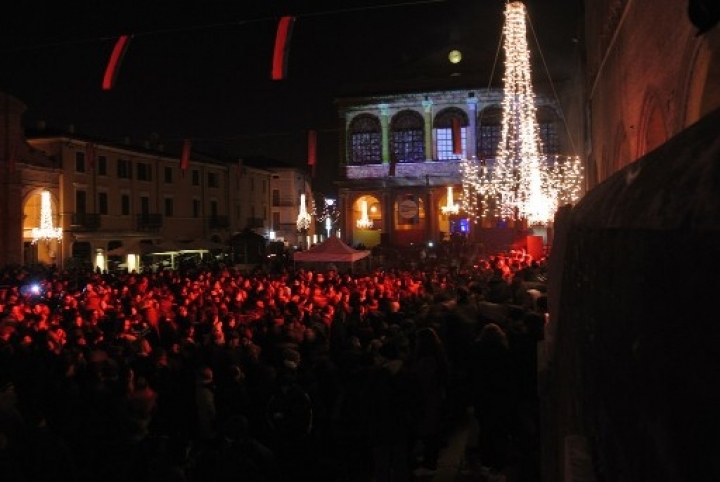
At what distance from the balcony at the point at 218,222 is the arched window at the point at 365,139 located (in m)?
12.5

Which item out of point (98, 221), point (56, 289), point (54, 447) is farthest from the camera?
point (98, 221)

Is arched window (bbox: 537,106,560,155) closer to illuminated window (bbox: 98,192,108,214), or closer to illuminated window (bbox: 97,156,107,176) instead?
illuminated window (bbox: 97,156,107,176)

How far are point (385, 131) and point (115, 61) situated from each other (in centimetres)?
3742

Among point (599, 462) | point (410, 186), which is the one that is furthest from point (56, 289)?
point (410, 186)

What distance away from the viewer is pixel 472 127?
152 ft

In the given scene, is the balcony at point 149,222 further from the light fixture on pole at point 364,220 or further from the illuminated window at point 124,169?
the light fixture on pole at point 364,220

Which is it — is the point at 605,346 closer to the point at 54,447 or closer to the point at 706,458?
the point at 706,458

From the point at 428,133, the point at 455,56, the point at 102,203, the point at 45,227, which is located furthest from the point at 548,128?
the point at 45,227

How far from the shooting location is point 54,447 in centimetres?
466

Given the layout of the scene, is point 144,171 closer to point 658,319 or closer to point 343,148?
point 343,148

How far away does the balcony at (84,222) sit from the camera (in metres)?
37.8

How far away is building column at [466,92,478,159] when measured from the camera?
4634 cm

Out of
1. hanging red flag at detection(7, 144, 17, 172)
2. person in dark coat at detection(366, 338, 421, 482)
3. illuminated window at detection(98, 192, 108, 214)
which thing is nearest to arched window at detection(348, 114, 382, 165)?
illuminated window at detection(98, 192, 108, 214)

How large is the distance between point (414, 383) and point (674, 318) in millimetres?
4321
